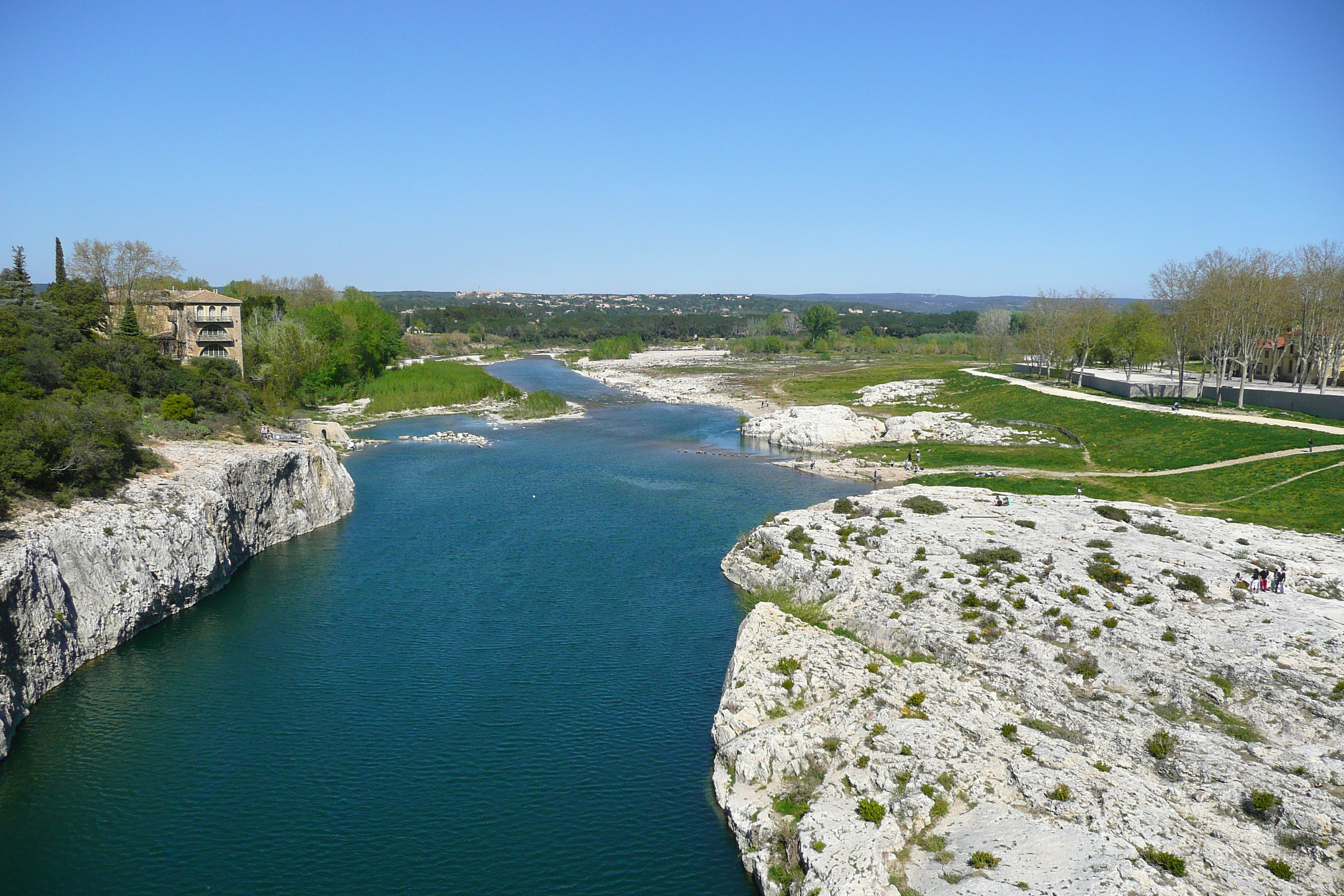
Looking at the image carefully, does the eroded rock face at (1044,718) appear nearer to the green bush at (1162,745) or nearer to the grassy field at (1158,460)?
the green bush at (1162,745)

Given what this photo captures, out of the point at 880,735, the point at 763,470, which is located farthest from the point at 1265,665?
the point at 763,470

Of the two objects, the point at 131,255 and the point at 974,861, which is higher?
the point at 131,255

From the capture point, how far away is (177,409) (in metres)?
62.1

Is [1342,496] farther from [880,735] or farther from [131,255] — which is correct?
[131,255]

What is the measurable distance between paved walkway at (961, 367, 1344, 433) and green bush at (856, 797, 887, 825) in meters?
63.0

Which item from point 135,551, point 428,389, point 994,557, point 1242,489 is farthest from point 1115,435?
point 428,389

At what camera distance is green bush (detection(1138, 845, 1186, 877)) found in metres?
21.4

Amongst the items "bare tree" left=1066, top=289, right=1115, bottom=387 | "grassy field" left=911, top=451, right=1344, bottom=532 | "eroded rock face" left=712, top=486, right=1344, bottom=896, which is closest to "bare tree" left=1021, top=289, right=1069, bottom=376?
"bare tree" left=1066, top=289, right=1115, bottom=387

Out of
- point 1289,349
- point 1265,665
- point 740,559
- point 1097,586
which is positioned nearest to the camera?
point 1265,665

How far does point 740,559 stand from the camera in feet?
167

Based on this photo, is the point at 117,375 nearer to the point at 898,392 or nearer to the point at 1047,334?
the point at 898,392

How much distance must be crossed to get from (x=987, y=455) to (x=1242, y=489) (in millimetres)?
24381

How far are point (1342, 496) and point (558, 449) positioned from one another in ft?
228

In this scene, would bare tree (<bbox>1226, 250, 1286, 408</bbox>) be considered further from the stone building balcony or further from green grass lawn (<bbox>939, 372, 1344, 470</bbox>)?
the stone building balcony
